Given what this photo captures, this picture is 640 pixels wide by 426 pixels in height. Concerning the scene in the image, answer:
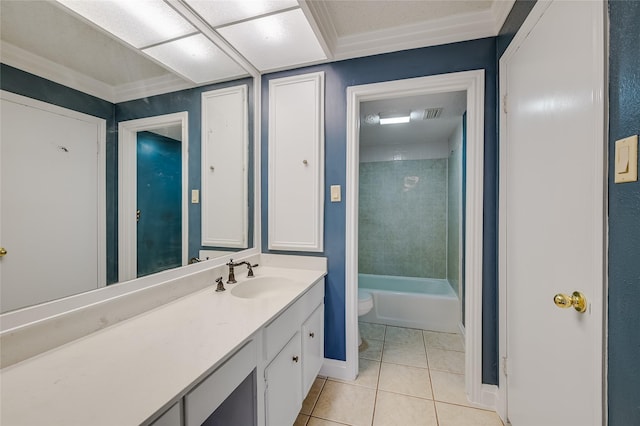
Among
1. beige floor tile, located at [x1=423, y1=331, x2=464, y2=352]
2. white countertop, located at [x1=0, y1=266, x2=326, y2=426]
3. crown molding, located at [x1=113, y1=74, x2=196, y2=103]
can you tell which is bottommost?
beige floor tile, located at [x1=423, y1=331, x2=464, y2=352]

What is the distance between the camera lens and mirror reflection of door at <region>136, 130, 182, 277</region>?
1146 mm

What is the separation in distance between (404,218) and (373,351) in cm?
207

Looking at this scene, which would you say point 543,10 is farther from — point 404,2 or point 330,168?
point 330,168

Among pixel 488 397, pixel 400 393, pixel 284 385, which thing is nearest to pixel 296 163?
pixel 284 385

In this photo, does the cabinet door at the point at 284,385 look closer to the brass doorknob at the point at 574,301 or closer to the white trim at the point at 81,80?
the brass doorknob at the point at 574,301

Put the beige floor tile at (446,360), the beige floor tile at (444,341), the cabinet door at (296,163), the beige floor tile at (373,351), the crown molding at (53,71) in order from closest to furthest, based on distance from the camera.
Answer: the crown molding at (53,71) → the cabinet door at (296,163) → the beige floor tile at (446,360) → the beige floor tile at (373,351) → the beige floor tile at (444,341)

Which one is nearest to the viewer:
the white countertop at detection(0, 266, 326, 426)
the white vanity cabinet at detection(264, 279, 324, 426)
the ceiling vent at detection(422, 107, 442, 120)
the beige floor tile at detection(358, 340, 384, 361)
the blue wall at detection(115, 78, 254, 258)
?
the white countertop at detection(0, 266, 326, 426)

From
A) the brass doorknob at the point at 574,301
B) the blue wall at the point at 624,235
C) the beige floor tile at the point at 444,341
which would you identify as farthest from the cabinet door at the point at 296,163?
the beige floor tile at the point at 444,341

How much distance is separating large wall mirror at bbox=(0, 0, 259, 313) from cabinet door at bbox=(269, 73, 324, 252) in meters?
0.53

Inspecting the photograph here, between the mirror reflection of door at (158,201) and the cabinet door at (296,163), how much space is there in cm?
68

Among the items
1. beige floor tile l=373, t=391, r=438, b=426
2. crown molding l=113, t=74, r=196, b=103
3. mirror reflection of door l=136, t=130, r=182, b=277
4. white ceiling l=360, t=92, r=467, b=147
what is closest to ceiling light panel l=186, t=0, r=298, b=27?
crown molding l=113, t=74, r=196, b=103

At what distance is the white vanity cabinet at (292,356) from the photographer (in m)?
1.07

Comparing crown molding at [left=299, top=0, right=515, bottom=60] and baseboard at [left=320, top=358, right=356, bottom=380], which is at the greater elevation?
crown molding at [left=299, top=0, right=515, bottom=60]

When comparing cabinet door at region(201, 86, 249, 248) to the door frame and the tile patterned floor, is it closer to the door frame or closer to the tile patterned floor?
the door frame
